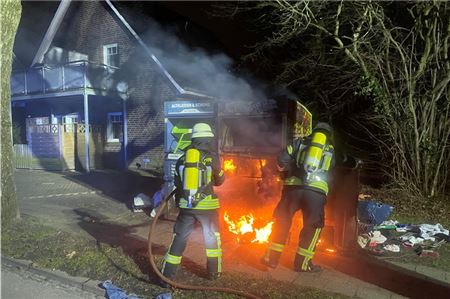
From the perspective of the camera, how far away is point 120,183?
11.0 meters

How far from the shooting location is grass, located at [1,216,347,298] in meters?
3.77

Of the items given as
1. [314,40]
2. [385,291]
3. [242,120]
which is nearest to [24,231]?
[242,120]

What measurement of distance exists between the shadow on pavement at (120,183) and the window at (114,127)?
92.7 inches

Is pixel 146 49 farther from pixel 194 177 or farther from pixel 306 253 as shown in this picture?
pixel 306 253

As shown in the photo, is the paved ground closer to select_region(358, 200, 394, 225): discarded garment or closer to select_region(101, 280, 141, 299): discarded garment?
select_region(101, 280, 141, 299): discarded garment

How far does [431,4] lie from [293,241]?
5563 millimetres

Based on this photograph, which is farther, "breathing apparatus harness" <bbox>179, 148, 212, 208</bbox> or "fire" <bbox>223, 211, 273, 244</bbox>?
"fire" <bbox>223, 211, 273, 244</bbox>

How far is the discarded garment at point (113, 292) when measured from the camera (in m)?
3.64

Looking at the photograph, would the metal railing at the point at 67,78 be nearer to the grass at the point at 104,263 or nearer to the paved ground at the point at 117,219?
the paved ground at the point at 117,219

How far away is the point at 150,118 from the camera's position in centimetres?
1453

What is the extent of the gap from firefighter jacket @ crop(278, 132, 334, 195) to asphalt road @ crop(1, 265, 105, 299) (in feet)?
8.35

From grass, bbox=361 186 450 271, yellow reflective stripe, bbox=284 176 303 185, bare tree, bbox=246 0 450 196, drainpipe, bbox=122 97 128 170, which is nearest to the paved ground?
yellow reflective stripe, bbox=284 176 303 185

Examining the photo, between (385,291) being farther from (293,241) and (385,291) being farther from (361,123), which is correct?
(361,123)

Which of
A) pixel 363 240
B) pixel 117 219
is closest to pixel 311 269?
pixel 363 240
